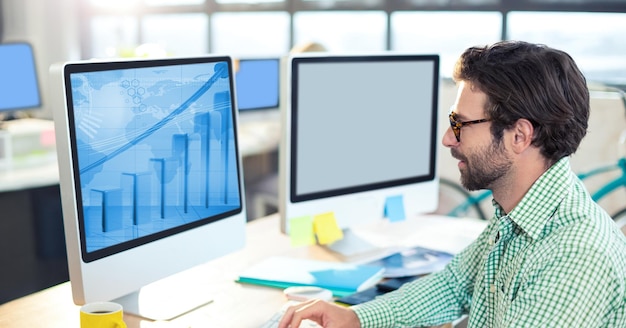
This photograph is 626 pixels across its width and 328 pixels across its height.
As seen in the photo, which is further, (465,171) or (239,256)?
(239,256)

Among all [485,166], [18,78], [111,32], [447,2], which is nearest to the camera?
[485,166]

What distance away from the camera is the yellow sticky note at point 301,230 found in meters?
1.94

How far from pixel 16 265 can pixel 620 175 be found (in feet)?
8.68

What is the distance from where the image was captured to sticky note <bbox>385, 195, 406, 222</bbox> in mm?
2182

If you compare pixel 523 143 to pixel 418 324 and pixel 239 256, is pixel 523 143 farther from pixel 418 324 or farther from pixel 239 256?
pixel 239 256

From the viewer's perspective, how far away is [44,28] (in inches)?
238

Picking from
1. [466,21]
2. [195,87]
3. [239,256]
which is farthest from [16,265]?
[466,21]

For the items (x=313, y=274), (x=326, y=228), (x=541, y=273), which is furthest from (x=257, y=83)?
(x=541, y=273)

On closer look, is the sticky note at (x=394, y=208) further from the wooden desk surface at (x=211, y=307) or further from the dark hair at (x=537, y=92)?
the dark hair at (x=537, y=92)

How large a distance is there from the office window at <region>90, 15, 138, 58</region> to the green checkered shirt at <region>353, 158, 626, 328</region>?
5.34 metres

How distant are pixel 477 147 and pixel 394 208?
77 centimetres

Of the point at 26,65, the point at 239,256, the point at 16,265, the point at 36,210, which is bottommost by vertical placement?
the point at 16,265

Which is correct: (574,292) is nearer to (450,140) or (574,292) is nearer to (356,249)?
(450,140)

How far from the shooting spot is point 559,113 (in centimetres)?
135
